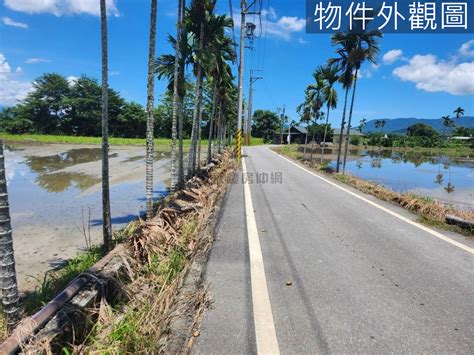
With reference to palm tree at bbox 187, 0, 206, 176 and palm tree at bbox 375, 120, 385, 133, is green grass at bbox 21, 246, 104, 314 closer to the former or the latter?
palm tree at bbox 187, 0, 206, 176

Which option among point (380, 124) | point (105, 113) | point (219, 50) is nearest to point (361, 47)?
point (219, 50)

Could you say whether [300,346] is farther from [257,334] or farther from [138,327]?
[138,327]

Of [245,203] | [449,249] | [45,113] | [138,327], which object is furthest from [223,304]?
[45,113]

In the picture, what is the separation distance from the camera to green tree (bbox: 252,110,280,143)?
88.8 m

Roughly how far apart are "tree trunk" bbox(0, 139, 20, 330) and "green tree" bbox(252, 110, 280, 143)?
8640 cm

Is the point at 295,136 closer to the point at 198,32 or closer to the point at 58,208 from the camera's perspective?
the point at 198,32

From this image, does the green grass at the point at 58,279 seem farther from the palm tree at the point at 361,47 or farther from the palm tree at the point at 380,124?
the palm tree at the point at 380,124

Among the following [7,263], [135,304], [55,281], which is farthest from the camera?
[55,281]

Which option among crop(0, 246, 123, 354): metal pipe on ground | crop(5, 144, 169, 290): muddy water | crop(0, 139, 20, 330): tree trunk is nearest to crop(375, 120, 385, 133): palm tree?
crop(5, 144, 169, 290): muddy water

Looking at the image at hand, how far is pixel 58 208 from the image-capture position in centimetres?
1102

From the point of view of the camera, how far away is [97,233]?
8.27m

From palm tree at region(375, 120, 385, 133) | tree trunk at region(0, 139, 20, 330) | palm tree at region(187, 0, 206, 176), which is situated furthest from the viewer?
palm tree at region(375, 120, 385, 133)

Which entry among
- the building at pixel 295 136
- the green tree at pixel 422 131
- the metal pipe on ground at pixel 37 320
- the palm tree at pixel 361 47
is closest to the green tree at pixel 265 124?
the building at pixel 295 136

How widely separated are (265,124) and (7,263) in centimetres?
8784
